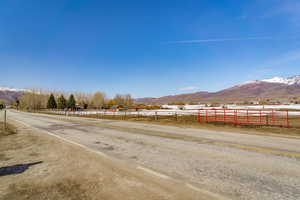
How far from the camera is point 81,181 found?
3.83 metres

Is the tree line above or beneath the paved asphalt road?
above

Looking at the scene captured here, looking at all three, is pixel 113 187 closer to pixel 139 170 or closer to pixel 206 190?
pixel 139 170

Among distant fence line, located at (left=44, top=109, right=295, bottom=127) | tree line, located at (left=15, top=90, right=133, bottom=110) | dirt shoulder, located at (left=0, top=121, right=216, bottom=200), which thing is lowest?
distant fence line, located at (left=44, top=109, right=295, bottom=127)

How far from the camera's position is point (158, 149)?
6434 millimetres

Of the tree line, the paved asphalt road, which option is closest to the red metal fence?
the paved asphalt road

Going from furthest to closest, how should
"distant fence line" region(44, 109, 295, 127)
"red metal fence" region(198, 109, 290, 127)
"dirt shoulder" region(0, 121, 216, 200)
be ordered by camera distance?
"distant fence line" region(44, 109, 295, 127), "red metal fence" region(198, 109, 290, 127), "dirt shoulder" region(0, 121, 216, 200)

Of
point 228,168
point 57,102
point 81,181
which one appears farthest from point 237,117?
point 57,102

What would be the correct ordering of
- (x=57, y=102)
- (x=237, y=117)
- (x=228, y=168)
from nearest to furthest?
1. (x=228, y=168)
2. (x=237, y=117)
3. (x=57, y=102)

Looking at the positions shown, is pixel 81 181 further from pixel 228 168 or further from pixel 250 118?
pixel 250 118

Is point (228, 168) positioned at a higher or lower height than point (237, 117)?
higher

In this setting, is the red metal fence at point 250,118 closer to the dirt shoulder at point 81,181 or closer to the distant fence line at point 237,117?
the distant fence line at point 237,117

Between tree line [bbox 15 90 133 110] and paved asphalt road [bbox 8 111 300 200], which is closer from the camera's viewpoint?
paved asphalt road [bbox 8 111 300 200]

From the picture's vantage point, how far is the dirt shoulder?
3191 millimetres

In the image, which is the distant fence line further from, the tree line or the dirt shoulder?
the tree line
